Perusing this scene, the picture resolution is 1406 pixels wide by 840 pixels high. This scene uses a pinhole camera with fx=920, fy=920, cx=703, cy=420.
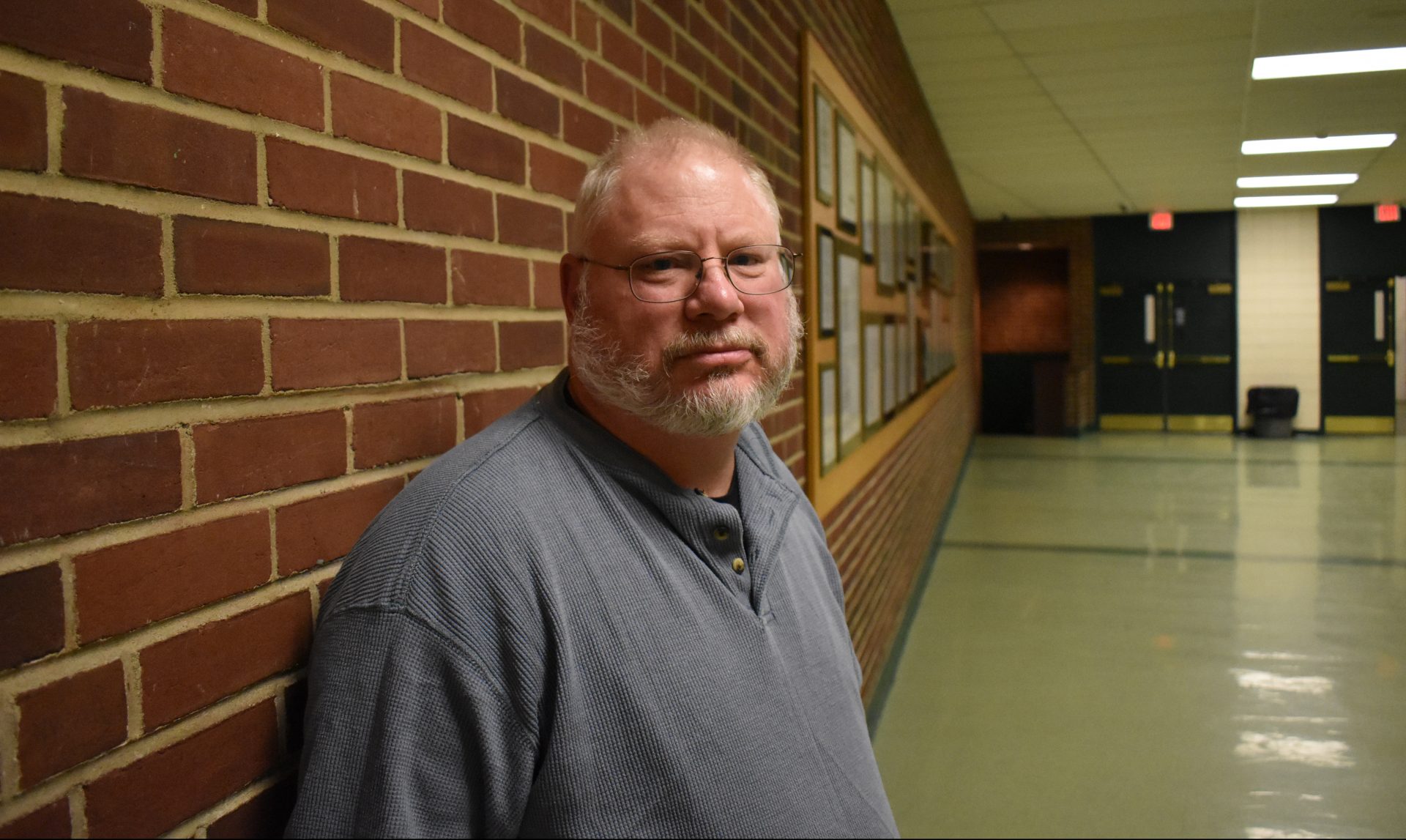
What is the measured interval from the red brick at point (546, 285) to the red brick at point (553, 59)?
285 millimetres

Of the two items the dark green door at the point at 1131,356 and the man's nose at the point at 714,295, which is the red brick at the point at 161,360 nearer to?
A: the man's nose at the point at 714,295

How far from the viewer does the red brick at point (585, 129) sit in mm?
1480

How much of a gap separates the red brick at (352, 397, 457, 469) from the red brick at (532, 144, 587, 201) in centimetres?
40

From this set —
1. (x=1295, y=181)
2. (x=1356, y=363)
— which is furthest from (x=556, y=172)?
(x=1356, y=363)

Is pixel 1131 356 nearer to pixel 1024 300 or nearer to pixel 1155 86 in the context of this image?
pixel 1024 300

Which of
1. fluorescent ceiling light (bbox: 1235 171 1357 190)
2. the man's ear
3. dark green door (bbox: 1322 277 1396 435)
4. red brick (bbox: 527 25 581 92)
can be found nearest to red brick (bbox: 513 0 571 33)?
red brick (bbox: 527 25 581 92)

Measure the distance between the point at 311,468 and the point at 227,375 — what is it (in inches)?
5.9

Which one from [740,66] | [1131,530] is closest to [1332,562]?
[740,66]

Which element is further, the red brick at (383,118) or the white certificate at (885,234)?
the white certificate at (885,234)

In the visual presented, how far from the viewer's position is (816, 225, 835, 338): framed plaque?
288 centimetres

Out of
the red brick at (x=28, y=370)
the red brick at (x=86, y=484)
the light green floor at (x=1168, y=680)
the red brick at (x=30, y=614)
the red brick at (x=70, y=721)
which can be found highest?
the red brick at (x=28, y=370)

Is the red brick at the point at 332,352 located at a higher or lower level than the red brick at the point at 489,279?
lower

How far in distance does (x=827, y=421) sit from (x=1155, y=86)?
3875mm

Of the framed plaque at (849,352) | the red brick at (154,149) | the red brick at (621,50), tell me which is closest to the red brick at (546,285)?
the red brick at (621,50)
